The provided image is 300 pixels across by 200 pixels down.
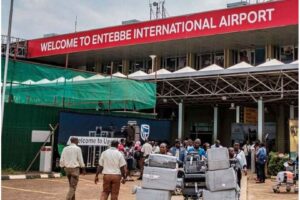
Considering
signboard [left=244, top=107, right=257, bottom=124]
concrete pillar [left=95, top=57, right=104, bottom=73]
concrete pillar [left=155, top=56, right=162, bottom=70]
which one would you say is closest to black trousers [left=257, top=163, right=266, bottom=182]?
signboard [left=244, top=107, right=257, bottom=124]

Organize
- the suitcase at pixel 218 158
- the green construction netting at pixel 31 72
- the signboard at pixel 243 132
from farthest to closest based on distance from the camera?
the signboard at pixel 243 132, the green construction netting at pixel 31 72, the suitcase at pixel 218 158

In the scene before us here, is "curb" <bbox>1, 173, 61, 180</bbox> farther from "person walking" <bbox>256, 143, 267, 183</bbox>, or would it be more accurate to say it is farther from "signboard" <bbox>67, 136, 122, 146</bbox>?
"person walking" <bbox>256, 143, 267, 183</bbox>

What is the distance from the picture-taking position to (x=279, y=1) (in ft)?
90.6

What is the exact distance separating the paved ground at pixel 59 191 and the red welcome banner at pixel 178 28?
13133mm

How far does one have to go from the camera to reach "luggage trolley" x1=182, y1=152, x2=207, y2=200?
35.7 feet

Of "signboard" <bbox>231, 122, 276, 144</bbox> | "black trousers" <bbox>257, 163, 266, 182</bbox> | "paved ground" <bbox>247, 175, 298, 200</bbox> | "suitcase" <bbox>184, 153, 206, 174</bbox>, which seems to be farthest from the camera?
"signboard" <bbox>231, 122, 276, 144</bbox>

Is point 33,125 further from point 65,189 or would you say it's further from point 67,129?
point 65,189

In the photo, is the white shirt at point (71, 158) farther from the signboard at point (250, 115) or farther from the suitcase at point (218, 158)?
the signboard at point (250, 115)

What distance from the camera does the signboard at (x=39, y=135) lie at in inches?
763

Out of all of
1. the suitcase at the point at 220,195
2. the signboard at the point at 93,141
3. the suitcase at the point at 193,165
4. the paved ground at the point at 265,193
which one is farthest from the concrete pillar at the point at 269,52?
the suitcase at the point at 220,195

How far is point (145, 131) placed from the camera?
2369 centimetres

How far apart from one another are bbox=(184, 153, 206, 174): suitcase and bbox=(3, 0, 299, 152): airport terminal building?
11977 millimetres

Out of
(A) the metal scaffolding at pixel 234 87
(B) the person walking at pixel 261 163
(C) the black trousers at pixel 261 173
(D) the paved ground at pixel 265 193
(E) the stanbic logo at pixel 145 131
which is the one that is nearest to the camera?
Answer: (D) the paved ground at pixel 265 193

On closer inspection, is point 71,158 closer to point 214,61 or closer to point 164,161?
point 164,161
